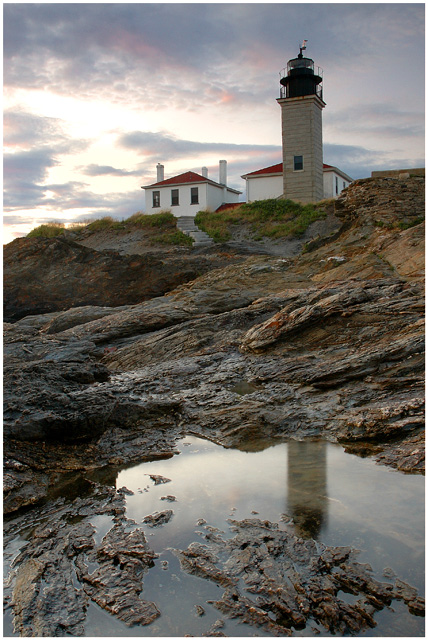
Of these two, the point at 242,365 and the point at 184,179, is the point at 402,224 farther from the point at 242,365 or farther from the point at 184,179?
the point at 184,179

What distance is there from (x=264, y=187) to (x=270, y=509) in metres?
36.3

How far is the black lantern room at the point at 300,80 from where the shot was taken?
3672 cm

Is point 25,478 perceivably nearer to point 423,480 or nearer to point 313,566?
point 313,566

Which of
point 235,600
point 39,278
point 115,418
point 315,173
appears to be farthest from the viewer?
point 315,173

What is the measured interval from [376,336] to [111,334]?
7.03m

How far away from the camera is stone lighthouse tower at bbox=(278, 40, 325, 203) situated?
35.8 meters

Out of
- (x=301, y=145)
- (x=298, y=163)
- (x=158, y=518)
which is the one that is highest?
(x=301, y=145)

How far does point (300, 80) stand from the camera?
121ft

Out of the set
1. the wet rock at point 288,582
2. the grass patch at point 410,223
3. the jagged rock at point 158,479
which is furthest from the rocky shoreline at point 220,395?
the grass patch at point 410,223

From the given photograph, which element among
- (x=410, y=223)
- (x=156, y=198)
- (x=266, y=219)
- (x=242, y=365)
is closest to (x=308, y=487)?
(x=242, y=365)

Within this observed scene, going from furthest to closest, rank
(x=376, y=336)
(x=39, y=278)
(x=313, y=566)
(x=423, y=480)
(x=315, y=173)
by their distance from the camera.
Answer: (x=315, y=173) < (x=39, y=278) < (x=376, y=336) < (x=423, y=480) < (x=313, y=566)

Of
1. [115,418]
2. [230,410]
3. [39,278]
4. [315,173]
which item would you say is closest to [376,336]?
[230,410]

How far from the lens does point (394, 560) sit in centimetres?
375

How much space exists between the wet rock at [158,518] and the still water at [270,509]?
0.06m
